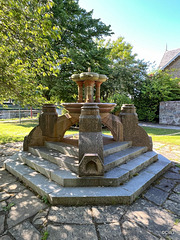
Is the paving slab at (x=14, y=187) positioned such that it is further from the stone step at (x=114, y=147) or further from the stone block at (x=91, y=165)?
the stone step at (x=114, y=147)

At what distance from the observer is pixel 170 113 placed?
484 inches

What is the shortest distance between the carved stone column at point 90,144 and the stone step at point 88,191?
0.30 m

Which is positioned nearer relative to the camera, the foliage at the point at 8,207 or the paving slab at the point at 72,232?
the paving slab at the point at 72,232

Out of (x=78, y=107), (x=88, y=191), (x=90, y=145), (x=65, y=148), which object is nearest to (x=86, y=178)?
(x=88, y=191)

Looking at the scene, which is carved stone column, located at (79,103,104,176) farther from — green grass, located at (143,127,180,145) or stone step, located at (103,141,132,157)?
green grass, located at (143,127,180,145)

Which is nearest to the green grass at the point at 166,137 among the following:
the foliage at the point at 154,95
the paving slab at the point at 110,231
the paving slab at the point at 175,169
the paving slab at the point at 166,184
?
the paving slab at the point at 175,169

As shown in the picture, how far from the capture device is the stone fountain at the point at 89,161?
225 centimetres

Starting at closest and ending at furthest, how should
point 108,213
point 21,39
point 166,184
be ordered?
point 108,213 → point 166,184 → point 21,39

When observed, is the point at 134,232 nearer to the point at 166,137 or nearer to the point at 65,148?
the point at 65,148

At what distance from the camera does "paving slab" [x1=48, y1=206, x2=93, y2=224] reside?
1.82 meters

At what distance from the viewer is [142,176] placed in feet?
9.06

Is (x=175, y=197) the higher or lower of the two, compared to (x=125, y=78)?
lower

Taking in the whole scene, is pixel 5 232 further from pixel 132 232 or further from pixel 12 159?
pixel 12 159

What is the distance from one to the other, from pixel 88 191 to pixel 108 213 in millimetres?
418
